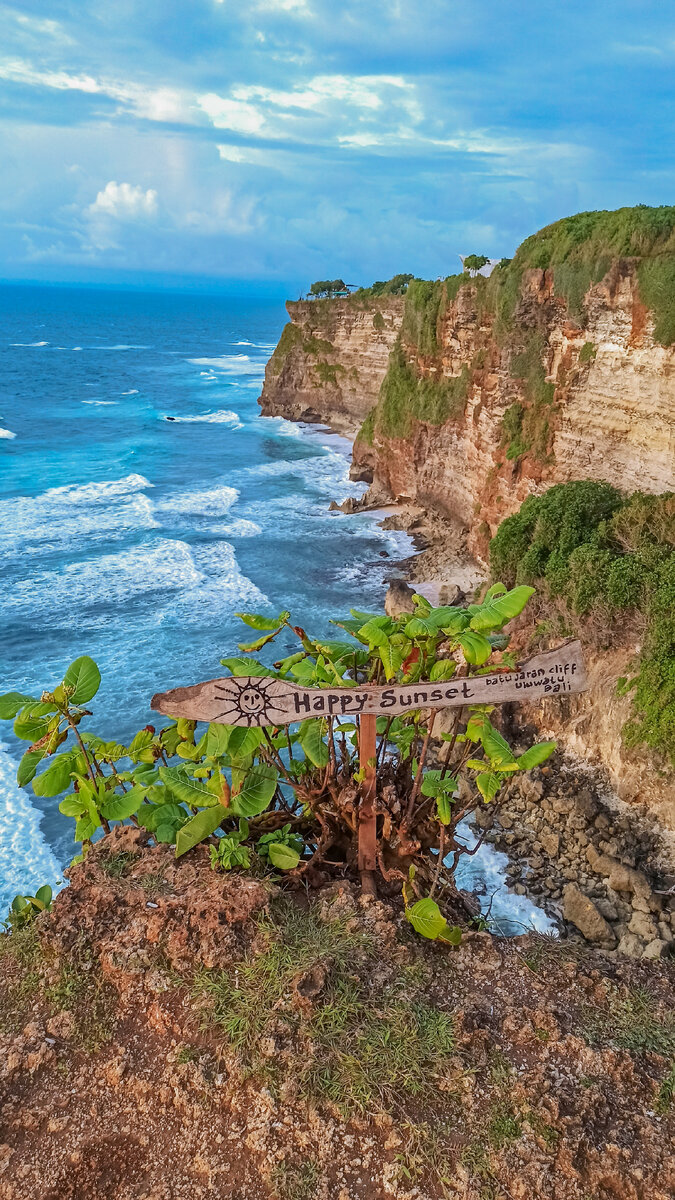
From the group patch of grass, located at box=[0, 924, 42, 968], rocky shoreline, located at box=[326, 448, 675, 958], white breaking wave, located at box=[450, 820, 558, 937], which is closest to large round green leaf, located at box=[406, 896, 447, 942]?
patch of grass, located at box=[0, 924, 42, 968]

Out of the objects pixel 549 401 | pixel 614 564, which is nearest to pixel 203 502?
pixel 549 401

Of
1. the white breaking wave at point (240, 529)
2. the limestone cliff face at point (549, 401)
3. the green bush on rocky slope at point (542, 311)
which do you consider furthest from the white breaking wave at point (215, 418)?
the limestone cliff face at point (549, 401)

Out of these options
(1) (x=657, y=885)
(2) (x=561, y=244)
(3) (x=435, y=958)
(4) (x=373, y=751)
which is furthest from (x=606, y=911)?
(2) (x=561, y=244)

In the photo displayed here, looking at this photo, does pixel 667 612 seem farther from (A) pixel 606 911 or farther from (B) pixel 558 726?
(A) pixel 606 911

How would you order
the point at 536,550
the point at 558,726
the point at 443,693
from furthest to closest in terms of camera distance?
the point at 536,550 < the point at 558,726 < the point at 443,693

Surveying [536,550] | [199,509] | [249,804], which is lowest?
[199,509]

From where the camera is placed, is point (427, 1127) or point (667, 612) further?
point (667, 612)

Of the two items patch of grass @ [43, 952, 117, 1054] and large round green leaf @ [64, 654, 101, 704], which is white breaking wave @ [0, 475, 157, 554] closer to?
large round green leaf @ [64, 654, 101, 704]
